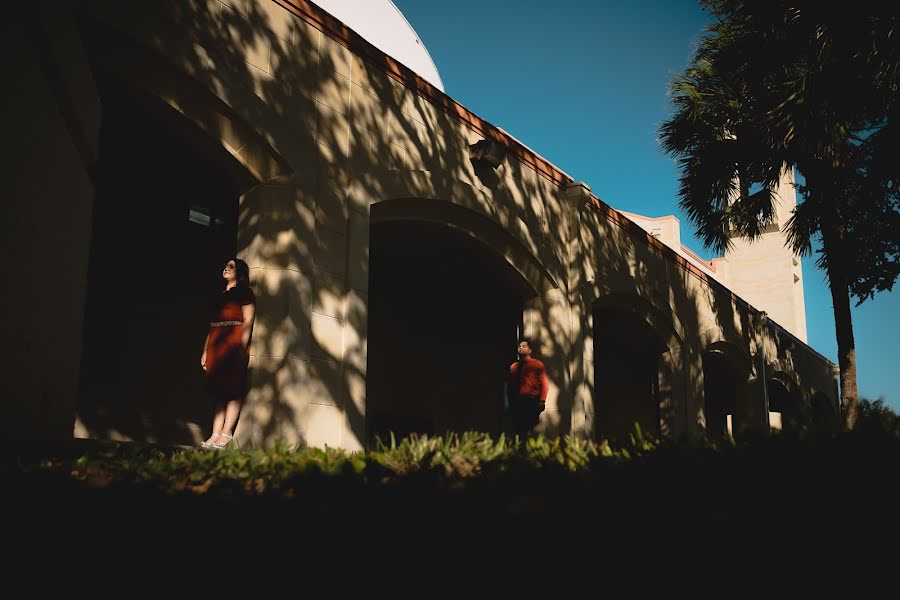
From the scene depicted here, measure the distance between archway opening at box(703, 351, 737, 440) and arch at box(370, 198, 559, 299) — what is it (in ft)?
24.5

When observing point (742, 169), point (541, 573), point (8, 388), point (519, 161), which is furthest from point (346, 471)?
point (742, 169)

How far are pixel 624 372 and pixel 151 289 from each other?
12346 millimetres

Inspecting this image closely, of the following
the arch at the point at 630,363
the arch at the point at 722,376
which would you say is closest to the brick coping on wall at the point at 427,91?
the arch at the point at 630,363

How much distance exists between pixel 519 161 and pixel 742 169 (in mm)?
5563

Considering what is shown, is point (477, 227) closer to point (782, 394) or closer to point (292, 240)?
point (292, 240)

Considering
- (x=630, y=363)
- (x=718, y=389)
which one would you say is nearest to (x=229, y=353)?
(x=630, y=363)

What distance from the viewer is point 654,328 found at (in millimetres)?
15906

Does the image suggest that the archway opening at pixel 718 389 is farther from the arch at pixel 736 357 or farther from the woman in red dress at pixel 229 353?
the woman in red dress at pixel 229 353

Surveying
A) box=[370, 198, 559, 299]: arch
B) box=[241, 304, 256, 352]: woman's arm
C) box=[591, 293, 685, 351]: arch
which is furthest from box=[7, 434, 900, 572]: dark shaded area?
box=[591, 293, 685, 351]: arch

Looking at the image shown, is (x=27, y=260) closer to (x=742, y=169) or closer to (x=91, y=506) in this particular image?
(x=91, y=506)

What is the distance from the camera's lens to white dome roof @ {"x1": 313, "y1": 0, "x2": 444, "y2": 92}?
55.3ft

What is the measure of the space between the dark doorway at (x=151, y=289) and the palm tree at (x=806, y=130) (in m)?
8.47

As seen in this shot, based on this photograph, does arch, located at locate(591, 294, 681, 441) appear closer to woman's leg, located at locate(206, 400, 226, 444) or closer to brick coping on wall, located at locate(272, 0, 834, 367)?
brick coping on wall, located at locate(272, 0, 834, 367)

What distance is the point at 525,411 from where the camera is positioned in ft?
35.4
